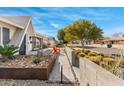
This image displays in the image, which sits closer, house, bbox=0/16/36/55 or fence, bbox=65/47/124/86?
fence, bbox=65/47/124/86

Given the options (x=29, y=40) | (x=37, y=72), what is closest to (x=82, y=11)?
(x=37, y=72)

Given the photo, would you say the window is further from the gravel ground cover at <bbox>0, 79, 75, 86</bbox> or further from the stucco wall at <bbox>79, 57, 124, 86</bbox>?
the stucco wall at <bbox>79, 57, 124, 86</bbox>

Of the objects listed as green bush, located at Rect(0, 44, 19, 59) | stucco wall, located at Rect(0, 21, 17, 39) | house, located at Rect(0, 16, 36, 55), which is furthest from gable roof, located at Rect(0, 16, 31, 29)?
green bush, located at Rect(0, 44, 19, 59)

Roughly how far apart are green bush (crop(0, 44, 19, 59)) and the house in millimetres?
284

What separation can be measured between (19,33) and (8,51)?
1497 millimetres

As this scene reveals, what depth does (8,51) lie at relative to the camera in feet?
22.2

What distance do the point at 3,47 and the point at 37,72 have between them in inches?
54.5

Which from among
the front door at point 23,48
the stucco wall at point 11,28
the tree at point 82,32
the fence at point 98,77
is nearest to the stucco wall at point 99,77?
the fence at point 98,77

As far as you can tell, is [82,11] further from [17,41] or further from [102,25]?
[17,41]

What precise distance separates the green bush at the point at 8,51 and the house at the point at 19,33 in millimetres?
284

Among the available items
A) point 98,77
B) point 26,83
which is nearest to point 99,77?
point 98,77

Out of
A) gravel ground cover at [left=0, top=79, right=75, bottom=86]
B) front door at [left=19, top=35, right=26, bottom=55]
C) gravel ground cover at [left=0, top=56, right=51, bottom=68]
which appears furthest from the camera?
front door at [left=19, top=35, right=26, bottom=55]

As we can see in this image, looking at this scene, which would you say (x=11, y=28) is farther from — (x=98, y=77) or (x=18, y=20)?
(x=98, y=77)

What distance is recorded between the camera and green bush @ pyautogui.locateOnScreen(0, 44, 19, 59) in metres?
6.71
